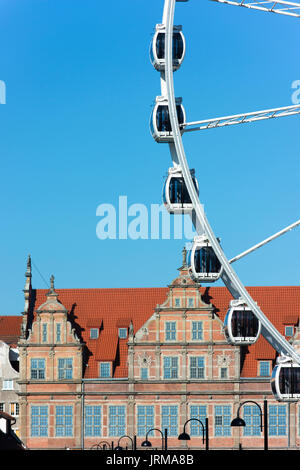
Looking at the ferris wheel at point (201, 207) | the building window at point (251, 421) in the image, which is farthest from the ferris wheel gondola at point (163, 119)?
the building window at point (251, 421)

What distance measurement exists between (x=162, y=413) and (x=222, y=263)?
1770 inches

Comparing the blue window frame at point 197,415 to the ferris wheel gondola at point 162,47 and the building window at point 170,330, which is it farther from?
the ferris wheel gondola at point 162,47

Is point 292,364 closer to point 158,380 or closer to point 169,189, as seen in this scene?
point 169,189

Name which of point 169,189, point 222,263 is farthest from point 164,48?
point 222,263

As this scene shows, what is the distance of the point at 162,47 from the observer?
141ft

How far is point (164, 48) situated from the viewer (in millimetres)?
42844

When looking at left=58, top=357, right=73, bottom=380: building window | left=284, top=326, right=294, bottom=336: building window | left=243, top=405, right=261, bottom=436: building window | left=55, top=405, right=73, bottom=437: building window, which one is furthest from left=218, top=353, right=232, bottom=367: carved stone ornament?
left=55, top=405, right=73, bottom=437: building window

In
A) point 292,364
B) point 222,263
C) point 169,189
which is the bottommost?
point 292,364

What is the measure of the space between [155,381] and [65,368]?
6029mm

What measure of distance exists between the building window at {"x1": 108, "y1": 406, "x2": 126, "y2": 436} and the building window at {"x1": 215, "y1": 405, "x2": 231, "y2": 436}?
6138 mm

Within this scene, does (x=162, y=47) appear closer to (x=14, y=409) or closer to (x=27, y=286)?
(x=27, y=286)

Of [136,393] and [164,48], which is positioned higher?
[164,48]

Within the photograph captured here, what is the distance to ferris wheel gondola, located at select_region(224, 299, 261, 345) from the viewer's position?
4041cm

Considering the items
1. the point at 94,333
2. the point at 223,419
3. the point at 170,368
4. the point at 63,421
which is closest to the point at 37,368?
the point at 63,421
